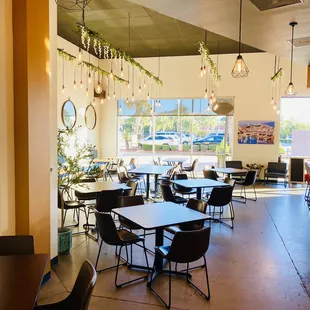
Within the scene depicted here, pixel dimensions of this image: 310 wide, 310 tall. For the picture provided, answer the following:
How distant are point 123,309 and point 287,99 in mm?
9330

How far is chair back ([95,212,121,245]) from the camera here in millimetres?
3112

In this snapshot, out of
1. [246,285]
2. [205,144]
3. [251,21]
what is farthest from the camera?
[205,144]

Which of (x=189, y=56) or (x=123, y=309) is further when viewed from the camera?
(x=189, y=56)

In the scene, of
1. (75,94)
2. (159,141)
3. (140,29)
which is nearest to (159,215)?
(140,29)

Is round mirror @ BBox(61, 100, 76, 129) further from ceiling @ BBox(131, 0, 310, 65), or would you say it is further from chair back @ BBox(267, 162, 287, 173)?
chair back @ BBox(267, 162, 287, 173)

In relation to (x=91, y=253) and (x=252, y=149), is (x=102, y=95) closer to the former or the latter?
(x=252, y=149)

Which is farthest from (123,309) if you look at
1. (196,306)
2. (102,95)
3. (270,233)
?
(102,95)

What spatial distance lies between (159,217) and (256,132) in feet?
25.6

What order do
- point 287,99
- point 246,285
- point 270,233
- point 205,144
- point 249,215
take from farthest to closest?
1. point 205,144
2. point 287,99
3. point 249,215
4. point 270,233
5. point 246,285

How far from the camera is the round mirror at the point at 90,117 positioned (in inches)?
399

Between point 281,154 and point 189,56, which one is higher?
point 189,56

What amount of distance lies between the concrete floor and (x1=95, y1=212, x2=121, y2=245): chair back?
49 centimetres

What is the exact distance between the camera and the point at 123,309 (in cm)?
273

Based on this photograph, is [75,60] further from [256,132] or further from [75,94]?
[256,132]
